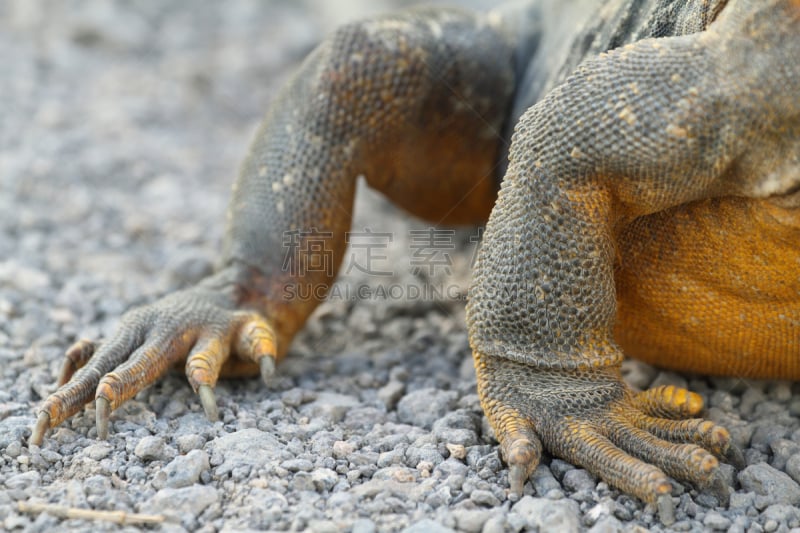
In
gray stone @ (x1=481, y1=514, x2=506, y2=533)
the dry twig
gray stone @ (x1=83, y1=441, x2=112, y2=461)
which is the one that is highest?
gray stone @ (x1=481, y1=514, x2=506, y2=533)

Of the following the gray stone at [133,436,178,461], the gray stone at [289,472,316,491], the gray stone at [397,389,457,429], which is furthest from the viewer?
the gray stone at [397,389,457,429]

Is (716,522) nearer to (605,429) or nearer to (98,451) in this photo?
(605,429)

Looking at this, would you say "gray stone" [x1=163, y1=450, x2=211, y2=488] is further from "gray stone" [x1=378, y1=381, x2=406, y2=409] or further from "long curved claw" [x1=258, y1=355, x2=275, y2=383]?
"gray stone" [x1=378, y1=381, x2=406, y2=409]

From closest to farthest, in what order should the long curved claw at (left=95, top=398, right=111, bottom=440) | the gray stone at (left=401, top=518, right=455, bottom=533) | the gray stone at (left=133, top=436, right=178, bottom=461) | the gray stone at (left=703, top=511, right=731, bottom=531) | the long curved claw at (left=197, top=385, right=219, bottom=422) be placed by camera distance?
the gray stone at (left=401, top=518, right=455, bottom=533) < the gray stone at (left=703, top=511, right=731, bottom=531) < the gray stone at (left=133, top=436, right=178, bottom=461) < the long curved claw at (left=95, top=398, right=111, bottom=440) < the long curved claw at (left=197, top=385, right=219, bottom=422)

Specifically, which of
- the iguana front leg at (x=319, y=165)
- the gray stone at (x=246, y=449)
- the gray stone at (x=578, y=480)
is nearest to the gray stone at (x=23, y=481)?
the gray stone at (x=246, y=449)

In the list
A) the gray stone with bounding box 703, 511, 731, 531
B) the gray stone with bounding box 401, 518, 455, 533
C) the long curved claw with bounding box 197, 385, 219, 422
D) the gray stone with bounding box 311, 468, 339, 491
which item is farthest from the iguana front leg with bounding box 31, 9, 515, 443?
the gray stone with bounding box 703, 511, 731, 531

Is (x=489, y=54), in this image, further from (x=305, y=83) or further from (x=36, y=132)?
(x=36, y=132)

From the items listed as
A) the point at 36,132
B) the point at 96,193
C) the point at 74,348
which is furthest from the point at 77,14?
the point at 74,348
